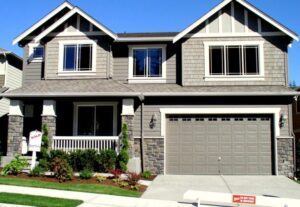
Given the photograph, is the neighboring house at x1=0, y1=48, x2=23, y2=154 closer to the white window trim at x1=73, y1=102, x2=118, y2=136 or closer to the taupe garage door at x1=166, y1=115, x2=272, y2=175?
the white window trim at x1=73, y1=102, x2=118, y2=136

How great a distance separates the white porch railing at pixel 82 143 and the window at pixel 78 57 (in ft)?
12.2

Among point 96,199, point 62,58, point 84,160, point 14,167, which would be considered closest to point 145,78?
point 62,58

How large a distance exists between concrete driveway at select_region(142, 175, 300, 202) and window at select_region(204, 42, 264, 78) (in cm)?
499

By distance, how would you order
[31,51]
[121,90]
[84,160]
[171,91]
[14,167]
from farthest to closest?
[31,51], [171,91], [121,90], [84,160], [14,167]

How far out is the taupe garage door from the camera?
1738cm

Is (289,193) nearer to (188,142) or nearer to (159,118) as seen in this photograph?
(188,142)

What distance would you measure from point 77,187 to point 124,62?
8495 mm

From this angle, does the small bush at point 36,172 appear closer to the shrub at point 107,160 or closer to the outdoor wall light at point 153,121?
the shrub at point 107,160

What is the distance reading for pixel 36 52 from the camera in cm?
2030

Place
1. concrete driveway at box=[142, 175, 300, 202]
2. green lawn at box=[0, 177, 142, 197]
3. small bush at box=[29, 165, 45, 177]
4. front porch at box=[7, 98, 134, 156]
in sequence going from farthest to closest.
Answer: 1. front porch at box=[7, 98, 134, 156]
2. small bush at box=[29, 165, 45, 177]
3. concrete driveway at box=[142, 175, 300, 202]
4. green lawn at box=[0, 177, 142, 197]

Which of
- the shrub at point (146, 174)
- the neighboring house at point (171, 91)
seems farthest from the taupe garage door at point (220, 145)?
the shrub at point (146, 174)

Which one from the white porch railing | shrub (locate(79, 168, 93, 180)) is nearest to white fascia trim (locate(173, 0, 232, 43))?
the white porch railing

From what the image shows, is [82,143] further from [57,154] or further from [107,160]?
[107,160]

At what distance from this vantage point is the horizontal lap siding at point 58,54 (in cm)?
1892
